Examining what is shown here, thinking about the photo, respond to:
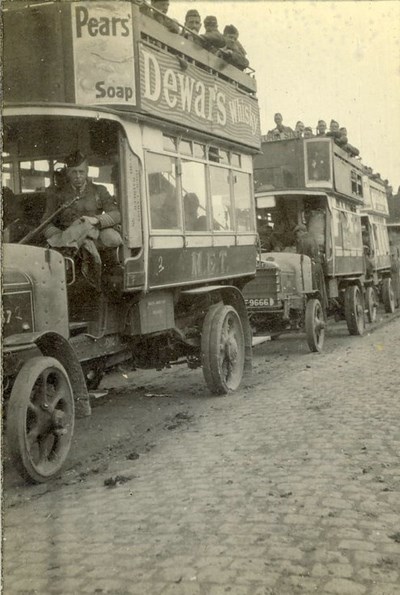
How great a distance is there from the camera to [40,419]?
4586 millimetres

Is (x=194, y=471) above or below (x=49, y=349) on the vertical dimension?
below

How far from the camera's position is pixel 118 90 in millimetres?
5867

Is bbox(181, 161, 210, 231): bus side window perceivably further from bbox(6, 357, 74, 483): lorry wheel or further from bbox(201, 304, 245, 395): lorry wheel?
bbox(6, 357, 74, 483): lorry wheel

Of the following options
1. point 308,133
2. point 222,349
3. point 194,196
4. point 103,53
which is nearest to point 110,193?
point 103,53

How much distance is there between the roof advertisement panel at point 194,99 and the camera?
625 cm

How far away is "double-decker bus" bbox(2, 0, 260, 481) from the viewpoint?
15.7 ft

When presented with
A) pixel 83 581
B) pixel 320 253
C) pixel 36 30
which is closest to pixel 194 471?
pixel 83 581

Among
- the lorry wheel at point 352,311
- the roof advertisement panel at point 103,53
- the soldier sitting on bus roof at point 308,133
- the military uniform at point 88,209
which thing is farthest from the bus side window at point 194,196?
the soldier sitting on bus roof at point 308,133

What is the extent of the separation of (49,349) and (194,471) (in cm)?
133

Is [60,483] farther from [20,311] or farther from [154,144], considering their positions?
[154,144]

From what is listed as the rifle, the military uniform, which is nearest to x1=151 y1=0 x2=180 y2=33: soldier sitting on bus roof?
the military uniform

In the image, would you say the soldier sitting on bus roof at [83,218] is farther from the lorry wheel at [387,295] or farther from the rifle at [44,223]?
the lorry wheel at [387,295]

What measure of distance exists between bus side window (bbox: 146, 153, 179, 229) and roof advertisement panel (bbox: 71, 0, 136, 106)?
70 cm

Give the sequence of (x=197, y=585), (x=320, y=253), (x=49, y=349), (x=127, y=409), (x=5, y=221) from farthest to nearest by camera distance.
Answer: (x=320, y=253), (x=127, y=409), (x=5, y=221), (x=49, y=349), (x=197, y=585)
